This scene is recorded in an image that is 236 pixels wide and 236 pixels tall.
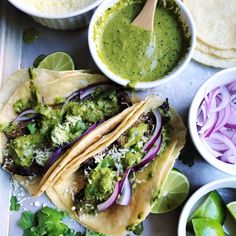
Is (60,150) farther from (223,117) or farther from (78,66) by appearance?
(223,117)

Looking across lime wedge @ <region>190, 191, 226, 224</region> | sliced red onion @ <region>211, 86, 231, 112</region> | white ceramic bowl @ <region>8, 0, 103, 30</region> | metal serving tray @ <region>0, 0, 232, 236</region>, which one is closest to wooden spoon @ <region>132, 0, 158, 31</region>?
white ceramic bowl @ <region>8, 0, 103, 30</region>

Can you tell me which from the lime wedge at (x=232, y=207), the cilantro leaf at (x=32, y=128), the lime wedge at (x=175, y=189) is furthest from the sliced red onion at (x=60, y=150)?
the lime wedge at (x=232, y=207)

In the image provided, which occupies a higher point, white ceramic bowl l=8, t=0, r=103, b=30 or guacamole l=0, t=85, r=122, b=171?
white ceramic bowl l=8, t=0, r=103, b=30

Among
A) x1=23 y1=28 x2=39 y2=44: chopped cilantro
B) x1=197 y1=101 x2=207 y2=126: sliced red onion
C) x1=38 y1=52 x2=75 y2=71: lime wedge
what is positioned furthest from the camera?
x1=23 y1=28 x2=39 y2=44: chopped cilantro

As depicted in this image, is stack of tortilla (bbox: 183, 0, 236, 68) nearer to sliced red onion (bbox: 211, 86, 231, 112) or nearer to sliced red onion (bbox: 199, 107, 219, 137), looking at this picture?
sliced red onion (bbox: 211, 86, 231, 112)

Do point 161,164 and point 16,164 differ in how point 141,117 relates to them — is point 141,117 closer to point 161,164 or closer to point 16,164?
point 161,164

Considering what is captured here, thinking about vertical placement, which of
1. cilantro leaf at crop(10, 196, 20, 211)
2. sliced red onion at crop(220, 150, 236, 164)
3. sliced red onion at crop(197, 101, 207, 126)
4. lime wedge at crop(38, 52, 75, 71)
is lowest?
cilantro leaf at crop(10, 196, 20, 211)

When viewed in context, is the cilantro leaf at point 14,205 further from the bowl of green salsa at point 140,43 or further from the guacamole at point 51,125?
the bowl of green salsa at point 140,43

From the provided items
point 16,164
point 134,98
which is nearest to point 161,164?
point 134,98
